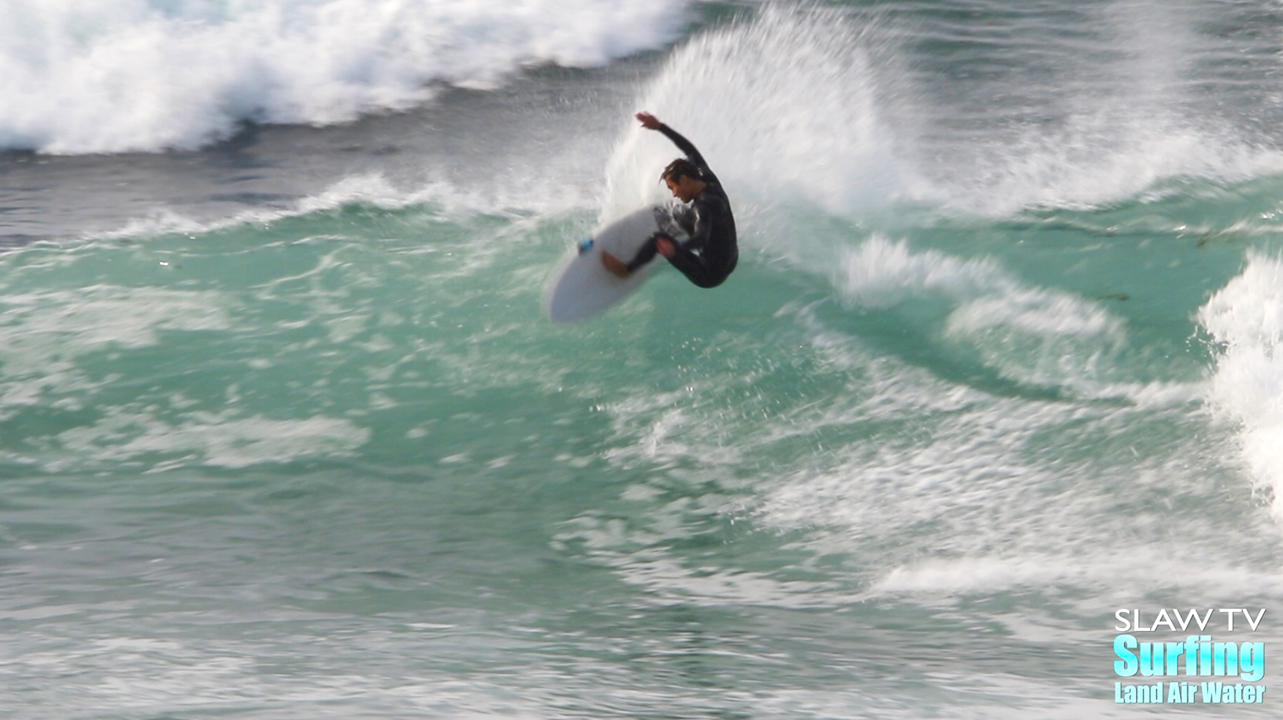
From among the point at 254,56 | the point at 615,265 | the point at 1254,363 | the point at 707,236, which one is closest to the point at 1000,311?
the point at 1254,363

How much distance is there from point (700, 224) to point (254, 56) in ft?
25.0

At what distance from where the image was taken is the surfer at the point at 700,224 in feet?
20.6

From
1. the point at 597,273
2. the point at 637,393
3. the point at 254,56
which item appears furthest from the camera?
the point at 254,56

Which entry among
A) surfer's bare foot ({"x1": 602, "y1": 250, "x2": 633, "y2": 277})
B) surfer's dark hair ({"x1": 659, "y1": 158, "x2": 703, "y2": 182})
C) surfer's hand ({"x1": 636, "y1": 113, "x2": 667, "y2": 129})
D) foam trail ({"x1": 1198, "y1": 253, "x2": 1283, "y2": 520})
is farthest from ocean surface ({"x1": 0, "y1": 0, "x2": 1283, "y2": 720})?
surfer's hand ({"x1": 636, "y1": 113, "x2": 667, "y2": 129})

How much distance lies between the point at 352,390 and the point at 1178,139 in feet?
23.3

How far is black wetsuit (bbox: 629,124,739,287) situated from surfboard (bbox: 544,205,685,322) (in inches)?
15.1

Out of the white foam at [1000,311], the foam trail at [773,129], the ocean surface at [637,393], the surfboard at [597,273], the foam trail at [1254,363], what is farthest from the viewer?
the foam trail at [773,129]

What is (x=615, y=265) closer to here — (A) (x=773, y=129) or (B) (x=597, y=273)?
(B) (x=597, y=273)

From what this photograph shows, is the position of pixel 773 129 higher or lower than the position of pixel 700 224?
higher

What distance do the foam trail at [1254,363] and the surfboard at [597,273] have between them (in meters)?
3.08

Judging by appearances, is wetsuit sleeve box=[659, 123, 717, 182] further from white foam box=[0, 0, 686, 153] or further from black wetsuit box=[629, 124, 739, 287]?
white foam box=[0, 0, 686, 153]

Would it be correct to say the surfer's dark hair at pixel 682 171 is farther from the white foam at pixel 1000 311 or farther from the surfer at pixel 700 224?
the white foam at pixel 1000 311

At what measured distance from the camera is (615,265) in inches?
266

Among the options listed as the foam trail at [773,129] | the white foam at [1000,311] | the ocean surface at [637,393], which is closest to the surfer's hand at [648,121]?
the foam trail at [773,129]
